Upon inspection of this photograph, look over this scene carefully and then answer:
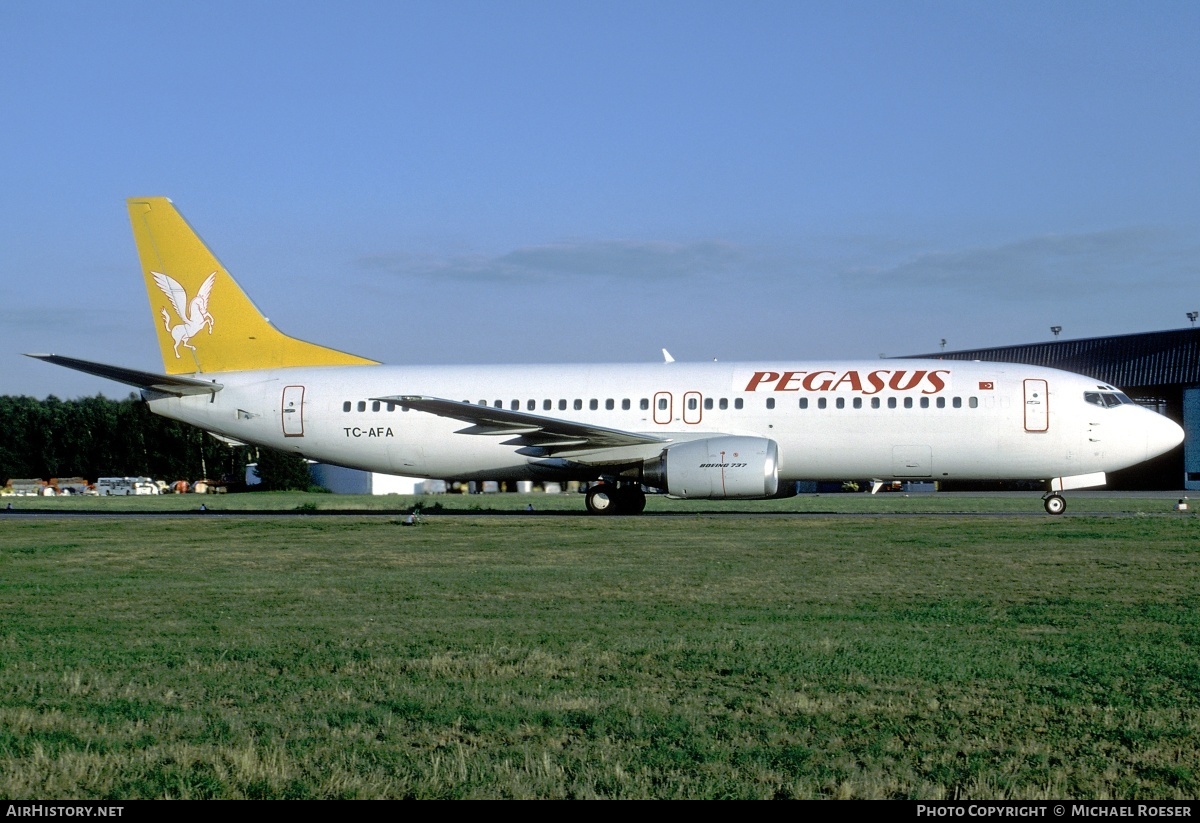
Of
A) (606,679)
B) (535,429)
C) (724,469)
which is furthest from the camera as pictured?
(535,429)

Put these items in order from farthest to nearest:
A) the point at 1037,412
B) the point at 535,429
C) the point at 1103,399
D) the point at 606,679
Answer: the point at 535,429 → the point at 1103,399 → the point at 1037,412 → the point at 606,679

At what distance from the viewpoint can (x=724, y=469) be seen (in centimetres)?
2472

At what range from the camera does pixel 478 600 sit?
11305 millimetres

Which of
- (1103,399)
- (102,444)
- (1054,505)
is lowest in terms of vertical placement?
(1054,505)

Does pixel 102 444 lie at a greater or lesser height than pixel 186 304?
lesser

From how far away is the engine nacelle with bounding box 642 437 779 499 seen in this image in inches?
969

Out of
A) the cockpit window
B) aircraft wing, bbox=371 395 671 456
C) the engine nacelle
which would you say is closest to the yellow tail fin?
aircraft wing, bbox=371 395 671 456

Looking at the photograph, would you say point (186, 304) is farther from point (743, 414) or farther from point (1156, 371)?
point (1156, 371)

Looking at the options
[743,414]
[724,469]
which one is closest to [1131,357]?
[743,414]

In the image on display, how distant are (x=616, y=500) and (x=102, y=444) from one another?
79.7 meters

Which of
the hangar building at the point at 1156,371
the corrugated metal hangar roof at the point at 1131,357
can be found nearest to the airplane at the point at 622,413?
the corrugated metal hangar roof at the point at 1131,357
